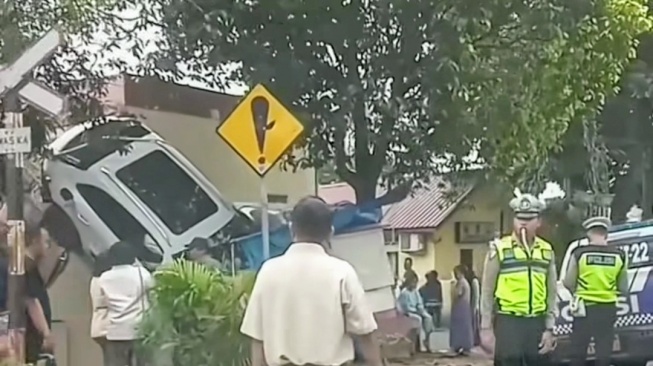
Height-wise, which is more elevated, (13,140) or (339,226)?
(13,140)

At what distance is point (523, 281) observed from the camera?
27.9ft

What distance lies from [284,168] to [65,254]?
2075 mm

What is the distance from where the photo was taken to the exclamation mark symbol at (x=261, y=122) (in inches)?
314

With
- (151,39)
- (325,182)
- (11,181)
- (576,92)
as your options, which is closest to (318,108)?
(325,182)

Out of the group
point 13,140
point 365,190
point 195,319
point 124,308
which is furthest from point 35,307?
point 365,190

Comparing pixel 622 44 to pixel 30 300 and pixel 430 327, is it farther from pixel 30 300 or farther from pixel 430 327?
pixel 30 300

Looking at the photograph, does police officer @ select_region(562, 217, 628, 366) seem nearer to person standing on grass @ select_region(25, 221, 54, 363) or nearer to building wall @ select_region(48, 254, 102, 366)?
building wall @ select_region(48, 254, 102, 366)

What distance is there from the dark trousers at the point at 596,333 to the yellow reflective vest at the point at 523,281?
3.22ft

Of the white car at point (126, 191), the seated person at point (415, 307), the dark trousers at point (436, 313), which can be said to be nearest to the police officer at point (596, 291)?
the seated person at point (415, 307)

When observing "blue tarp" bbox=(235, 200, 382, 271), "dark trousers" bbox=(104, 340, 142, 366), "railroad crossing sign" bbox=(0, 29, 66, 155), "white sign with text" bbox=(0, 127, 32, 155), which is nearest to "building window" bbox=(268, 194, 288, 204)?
"blue tarp" bbox=(235, 200, 382, 271)

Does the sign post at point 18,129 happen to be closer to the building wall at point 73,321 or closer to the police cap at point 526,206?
the building wall at point 73,321

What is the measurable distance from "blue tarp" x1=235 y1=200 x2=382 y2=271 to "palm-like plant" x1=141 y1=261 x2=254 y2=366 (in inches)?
21.1

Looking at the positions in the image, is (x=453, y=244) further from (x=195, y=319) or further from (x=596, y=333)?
(x=195, y=319)

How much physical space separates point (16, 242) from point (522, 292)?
143 inches
